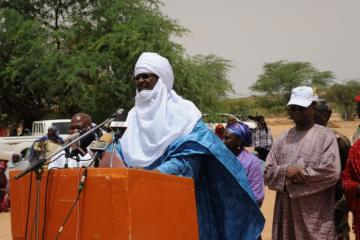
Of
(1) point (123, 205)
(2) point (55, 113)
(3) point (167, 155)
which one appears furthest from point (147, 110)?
(2) point (55, 113)

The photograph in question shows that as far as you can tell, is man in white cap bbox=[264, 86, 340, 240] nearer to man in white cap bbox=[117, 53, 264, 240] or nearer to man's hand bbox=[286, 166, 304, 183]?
man's hand bbox=[286, 166, 304, 183]

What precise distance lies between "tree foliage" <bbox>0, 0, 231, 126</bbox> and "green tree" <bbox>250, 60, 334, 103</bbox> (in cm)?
2996

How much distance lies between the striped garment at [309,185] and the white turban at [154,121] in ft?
4.56

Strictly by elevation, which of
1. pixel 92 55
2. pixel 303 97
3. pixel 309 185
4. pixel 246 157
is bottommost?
pixel 309 185

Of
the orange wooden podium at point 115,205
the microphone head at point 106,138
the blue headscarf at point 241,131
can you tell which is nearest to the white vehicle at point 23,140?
the blue headscarf at point 241,131

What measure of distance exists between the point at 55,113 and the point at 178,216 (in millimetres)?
23030

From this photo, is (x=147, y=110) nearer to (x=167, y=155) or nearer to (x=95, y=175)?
(x=167, y=155)

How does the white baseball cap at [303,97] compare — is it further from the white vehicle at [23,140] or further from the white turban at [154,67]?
the white vehicle at [23,140]

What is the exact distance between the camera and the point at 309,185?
15.1 feet

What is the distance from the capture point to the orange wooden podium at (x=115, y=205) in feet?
8.46

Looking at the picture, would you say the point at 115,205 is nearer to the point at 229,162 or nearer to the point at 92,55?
the point at 229,162

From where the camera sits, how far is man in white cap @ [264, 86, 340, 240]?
180 inches

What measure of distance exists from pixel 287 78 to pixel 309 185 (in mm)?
49620

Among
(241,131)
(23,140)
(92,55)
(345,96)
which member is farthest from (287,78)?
(241,131)
